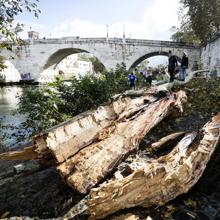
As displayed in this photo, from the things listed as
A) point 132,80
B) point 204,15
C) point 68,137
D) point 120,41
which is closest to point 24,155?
point 68,137

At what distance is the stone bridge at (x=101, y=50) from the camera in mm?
37781

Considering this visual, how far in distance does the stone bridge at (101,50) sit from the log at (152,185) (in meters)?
31.8

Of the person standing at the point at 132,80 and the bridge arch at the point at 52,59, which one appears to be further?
the bridge arch at the point at 52,59

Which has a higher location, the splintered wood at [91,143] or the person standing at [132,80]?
the person standing at [132,80]

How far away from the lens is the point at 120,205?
3.71 metres

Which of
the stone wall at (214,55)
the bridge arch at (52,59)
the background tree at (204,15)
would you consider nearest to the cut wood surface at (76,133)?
the stone wall at (214,55)

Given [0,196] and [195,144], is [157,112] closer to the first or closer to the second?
[195,144]

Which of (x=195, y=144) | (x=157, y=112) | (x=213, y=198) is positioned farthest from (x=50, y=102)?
(x=213, y=198)

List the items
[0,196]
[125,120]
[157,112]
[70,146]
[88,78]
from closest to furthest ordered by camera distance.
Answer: [70,146]
[0,196]
[125,120]
[157,112]
[88,78]

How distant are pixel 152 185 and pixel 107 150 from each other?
3.36 ft

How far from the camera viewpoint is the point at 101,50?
44500 mm

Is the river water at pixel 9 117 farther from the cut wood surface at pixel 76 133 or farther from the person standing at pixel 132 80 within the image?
the person standing at pixel 132 80

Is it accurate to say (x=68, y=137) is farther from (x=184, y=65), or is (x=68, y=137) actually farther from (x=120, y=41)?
(x=120, y=41)

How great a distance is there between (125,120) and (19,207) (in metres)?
2.47
